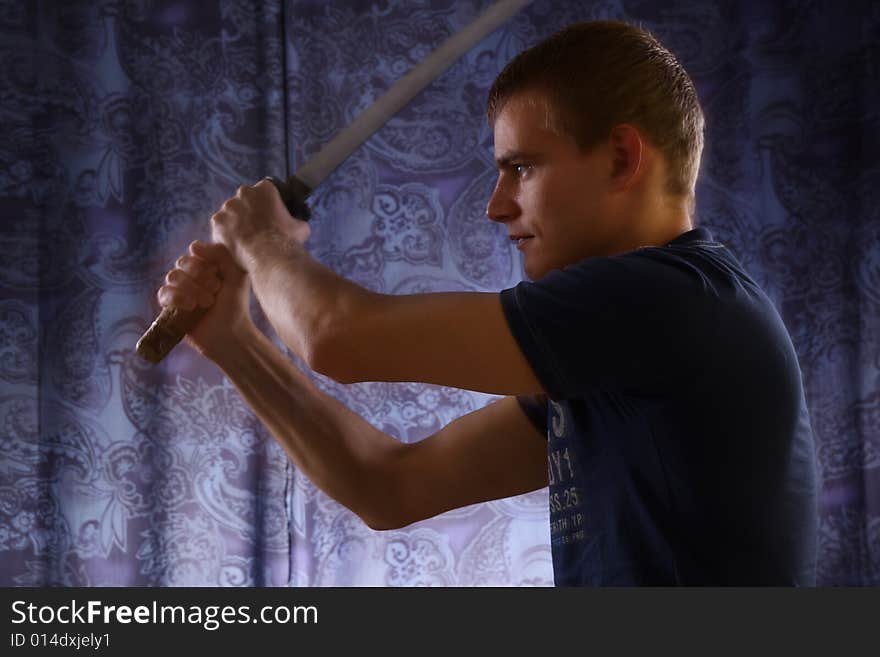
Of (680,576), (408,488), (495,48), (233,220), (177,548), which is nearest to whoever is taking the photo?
(680,576)

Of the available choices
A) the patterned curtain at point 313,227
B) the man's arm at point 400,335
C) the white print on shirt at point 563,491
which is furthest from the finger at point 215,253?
the patterned curtain at point 313,227

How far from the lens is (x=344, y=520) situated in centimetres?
198

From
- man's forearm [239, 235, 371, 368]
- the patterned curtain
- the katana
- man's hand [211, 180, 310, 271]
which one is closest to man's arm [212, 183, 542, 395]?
man's forearm [239, 235, 371, 368]

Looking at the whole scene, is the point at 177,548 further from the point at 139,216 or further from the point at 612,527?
the point at 612,527

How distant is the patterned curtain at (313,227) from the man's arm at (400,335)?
1180 millimetres

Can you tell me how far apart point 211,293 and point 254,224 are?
0.15 m

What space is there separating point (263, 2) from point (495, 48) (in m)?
0.58

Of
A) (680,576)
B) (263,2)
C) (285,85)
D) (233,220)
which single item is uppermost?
(263,2)

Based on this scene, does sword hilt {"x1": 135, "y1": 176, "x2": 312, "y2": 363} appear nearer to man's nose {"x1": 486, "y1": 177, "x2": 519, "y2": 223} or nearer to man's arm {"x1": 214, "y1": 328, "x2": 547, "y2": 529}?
man's arm {"x1": 214, "y1": 328, "x2": 547, "y2": 529}

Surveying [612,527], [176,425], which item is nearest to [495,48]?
[176,425]

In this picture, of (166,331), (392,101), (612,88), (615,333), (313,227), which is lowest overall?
(615,333)

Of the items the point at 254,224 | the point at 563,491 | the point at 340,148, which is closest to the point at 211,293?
the point at 254,224

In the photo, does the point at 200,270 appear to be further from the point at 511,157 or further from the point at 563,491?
the point at 563,491

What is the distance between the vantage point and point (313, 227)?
203 centimetres
